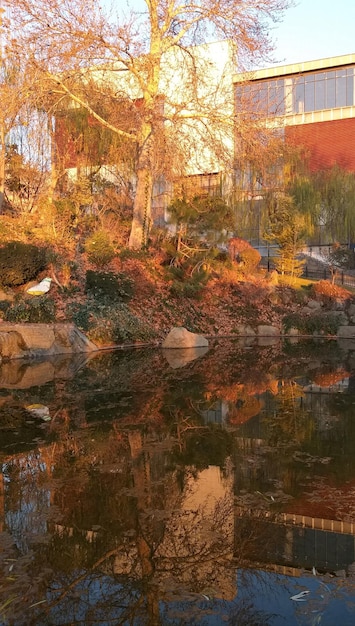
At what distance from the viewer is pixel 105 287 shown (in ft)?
Answer: 52.2

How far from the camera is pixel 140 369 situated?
10.7 meters

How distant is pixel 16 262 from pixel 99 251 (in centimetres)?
342

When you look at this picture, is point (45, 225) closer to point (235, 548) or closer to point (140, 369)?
point (140, 369)

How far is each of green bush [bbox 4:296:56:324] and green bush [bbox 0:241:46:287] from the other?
730 millimetres

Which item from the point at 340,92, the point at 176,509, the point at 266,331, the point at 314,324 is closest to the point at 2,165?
the point at 266,331

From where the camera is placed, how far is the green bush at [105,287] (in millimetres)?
15805

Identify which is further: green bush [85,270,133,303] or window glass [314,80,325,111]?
window glass [314,80,325,111]

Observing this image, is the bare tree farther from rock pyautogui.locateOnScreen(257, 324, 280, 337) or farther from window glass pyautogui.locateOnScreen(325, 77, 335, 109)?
window glass pyautogui.locateOnScreen(325, 77, 335, 109)

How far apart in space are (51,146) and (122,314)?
31.6 ft

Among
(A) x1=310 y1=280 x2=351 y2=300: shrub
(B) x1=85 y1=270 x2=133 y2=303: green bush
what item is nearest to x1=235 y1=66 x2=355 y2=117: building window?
(A) x1=310 y1=280 x2=351 y2=300: shrub

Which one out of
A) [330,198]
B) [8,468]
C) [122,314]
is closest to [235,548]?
[8,468]

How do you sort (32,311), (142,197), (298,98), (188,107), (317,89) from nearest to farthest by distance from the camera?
(32,311) < (188,107) < (142,197) < (317,89) < (298,98)

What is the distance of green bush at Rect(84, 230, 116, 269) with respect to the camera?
17.1 m

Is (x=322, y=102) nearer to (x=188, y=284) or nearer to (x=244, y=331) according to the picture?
(x=244, y=331)
